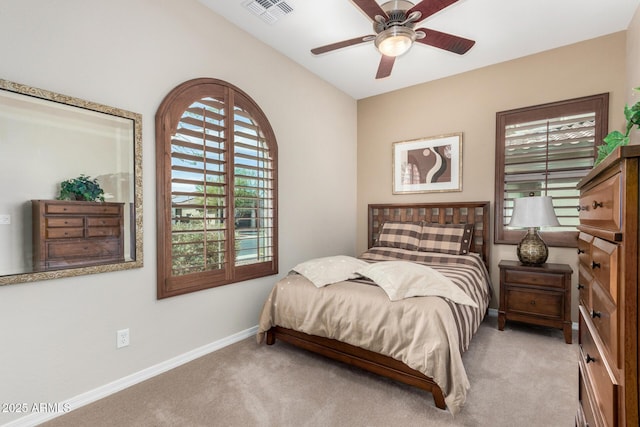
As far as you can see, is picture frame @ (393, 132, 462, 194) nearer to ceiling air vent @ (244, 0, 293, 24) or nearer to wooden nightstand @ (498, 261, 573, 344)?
wooden nightstand @ (498, 261, 573, 344)

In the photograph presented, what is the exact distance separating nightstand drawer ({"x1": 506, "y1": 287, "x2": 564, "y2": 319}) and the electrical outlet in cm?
342

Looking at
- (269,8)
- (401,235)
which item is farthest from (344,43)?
(401,235)

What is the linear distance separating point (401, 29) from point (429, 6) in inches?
9.6

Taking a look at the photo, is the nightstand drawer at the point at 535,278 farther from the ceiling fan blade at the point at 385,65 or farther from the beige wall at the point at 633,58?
the ceiling fan blade at the point at 385,65

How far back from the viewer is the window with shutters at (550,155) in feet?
10.2

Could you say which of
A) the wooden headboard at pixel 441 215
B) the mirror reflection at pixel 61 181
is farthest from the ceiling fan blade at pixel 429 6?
the wooden headboard at pixel 441 215

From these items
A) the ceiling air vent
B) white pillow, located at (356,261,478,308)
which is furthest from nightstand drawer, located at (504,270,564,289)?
the ceiling air vent

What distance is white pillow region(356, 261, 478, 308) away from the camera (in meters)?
2.08

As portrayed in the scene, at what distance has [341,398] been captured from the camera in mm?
1971

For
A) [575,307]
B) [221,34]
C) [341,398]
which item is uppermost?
[221,34]

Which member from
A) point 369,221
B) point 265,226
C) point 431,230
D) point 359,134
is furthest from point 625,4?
point 265,226

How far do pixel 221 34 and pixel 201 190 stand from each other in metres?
1.45

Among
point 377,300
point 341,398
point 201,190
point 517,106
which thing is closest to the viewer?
point 341,398

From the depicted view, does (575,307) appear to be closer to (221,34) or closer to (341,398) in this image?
(341,398)
